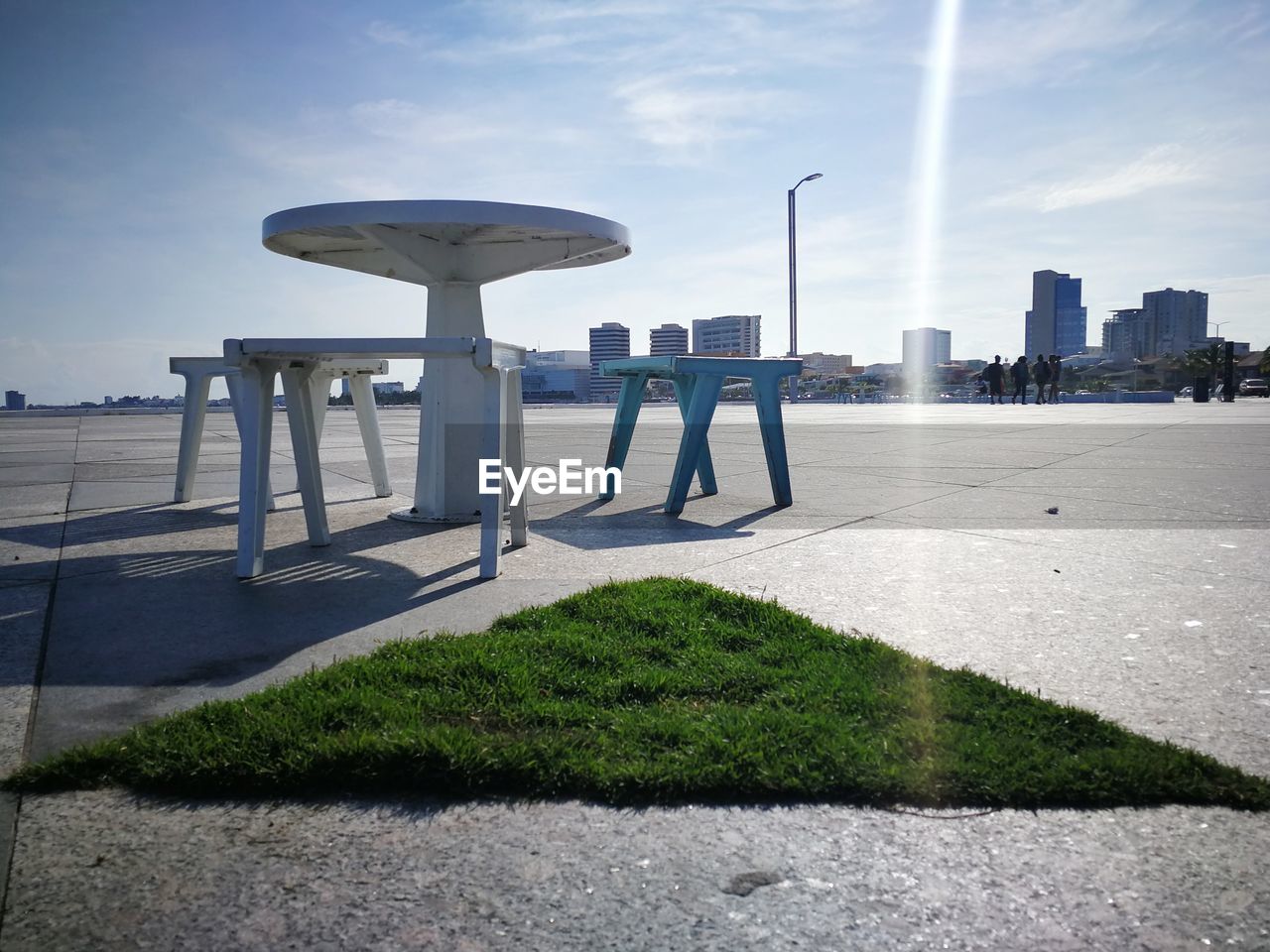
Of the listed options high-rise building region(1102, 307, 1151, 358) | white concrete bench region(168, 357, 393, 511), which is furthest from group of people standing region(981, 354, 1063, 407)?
high-rise building region(1102, 307, 1151, 358)

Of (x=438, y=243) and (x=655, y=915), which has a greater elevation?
(x=438, y=243)

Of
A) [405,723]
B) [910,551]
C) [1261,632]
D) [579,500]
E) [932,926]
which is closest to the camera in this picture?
[932,926]

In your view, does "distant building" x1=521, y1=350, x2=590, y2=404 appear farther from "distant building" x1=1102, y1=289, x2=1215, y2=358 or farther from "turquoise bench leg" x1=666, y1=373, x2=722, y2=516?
"distant building" x1=1102, y1=289, x2=1215, y2=358

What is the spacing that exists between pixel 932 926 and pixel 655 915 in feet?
1.52

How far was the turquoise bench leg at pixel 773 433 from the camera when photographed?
638 centimetres

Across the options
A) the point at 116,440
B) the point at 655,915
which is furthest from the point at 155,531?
the point at 116,440

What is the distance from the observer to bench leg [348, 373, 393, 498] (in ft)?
21.9

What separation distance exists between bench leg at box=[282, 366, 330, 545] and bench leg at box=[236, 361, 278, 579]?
24cm

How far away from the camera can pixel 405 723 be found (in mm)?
2254

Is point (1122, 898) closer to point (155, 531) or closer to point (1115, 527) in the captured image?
point (1115, 527)

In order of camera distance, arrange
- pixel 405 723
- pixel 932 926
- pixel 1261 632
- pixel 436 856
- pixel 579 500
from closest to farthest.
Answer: pixel 932 926 → pixel 436 856 → pixel 405 723 → pixel 1261 632 → pixel 579 500

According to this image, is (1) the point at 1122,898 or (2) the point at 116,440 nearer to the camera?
(1) the point at 1122,898

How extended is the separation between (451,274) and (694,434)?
75.5 inches

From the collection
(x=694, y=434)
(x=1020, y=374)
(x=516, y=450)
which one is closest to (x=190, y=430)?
(x=516, y=450)
